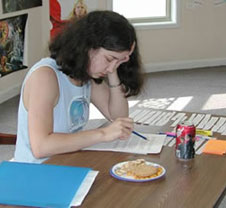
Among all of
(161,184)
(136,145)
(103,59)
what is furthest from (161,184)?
(103,59)

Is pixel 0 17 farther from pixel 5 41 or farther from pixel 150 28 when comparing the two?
pixel 150 28

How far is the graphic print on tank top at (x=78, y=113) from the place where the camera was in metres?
1.88

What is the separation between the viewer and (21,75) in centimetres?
471

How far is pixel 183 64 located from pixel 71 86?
13.7ft

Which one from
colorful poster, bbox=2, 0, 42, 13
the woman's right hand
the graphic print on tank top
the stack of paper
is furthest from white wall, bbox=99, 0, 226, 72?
the woman's right hand

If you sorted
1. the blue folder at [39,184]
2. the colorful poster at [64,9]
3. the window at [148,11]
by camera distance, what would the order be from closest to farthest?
1. the blue folder at [39,184]
2. the colorful poster at [64,9]
3. the window at [148,11]

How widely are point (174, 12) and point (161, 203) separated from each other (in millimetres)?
4684

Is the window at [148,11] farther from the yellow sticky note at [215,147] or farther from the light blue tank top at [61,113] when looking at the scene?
the yellow sticky note at [215,147]

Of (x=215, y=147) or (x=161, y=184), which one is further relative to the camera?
(x=215, y=147)

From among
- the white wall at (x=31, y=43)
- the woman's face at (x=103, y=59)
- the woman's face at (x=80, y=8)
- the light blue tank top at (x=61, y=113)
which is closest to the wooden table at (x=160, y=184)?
the light blue tank top at (x=61, y=113)

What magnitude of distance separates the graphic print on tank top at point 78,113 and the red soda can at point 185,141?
0.45 metres

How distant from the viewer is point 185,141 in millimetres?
1599

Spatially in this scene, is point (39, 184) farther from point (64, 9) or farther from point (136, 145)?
point (64, 9)

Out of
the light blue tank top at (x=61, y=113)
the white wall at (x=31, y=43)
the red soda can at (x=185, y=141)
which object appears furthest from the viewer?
the white wall at (x=31, y=43)
